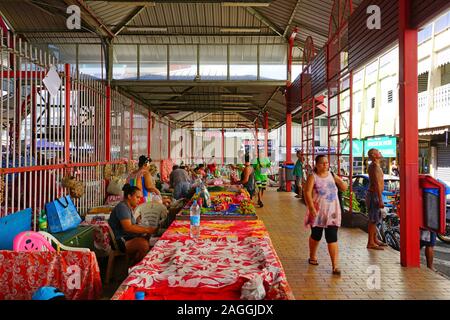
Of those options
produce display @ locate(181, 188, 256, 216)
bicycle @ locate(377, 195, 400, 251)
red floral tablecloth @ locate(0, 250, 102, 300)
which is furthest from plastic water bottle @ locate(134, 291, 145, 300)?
bicycle @ locate(377, 195, 400, 251)

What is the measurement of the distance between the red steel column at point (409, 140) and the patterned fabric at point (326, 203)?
1102 millimetres

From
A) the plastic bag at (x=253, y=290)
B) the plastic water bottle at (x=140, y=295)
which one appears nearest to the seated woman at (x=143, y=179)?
the plastic water bottle at (x=140, y=295)

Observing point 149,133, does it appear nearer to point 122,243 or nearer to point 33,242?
point 122,243

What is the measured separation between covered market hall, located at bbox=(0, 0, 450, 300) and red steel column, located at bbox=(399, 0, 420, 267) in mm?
20

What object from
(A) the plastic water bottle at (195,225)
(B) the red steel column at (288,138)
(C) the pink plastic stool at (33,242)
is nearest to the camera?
(C) the pink plastic stool at (33,242)

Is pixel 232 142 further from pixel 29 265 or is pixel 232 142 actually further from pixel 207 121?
pixel 29 265

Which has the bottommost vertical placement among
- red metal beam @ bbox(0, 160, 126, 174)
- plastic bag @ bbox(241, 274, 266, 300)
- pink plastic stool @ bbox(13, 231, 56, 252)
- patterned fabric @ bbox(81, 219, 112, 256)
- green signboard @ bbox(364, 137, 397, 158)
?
patterned fabric @ bbox(81, 219, 112, 256)

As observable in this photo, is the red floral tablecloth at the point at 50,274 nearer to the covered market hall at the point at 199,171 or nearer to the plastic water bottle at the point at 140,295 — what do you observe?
the covered market hall at the point at 199,171

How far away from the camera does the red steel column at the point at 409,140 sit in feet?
17.5

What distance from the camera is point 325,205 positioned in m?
5.11

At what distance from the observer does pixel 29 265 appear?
2.97 metres

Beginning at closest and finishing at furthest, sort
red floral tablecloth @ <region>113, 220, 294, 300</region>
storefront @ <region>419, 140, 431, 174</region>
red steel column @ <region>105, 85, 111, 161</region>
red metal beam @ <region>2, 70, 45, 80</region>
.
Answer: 1. red floral tablecloth @ <region>113, 220, 294, 300</region>
2. red metal beam @ <region>2, 70, 45, 80</region>
3. red steel column @ <region>105, 85, 111, 161</region>
4. storefront @ <region>419, 140, 431, 174</region>

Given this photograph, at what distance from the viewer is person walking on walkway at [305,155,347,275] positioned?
5090 mm

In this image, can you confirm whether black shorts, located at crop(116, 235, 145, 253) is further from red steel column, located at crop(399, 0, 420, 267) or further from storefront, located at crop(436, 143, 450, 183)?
storefront, located at crop(436, 143, 450, 183)
